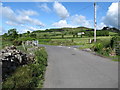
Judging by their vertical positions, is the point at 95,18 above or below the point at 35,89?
above

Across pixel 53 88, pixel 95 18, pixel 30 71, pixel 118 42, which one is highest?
pixel 95 18

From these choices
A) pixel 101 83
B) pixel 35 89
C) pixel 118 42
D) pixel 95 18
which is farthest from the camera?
pixel 95 18

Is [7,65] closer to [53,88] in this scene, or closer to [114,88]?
[53,88]

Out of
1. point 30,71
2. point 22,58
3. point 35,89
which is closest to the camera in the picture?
point 35,89

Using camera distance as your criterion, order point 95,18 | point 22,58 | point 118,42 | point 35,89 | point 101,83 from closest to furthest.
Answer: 1. point 35,89
2. point 101,83
3. point 22,58
4. point 118,42
5. point 95,18

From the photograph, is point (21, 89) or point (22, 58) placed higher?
point (22, 58)

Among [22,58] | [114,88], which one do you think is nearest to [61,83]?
[114,88]

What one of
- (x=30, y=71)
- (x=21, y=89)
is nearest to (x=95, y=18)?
(x=30, y=71)

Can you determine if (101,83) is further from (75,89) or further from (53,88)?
(53,88)

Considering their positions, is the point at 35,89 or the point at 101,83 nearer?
the point at 35,89

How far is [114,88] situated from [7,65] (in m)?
5.23

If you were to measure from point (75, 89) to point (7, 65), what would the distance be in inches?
140

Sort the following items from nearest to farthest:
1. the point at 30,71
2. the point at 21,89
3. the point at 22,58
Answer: the point at 21,89, the point at 30,71, the point at 22,58

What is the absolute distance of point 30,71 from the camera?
21.5ft
